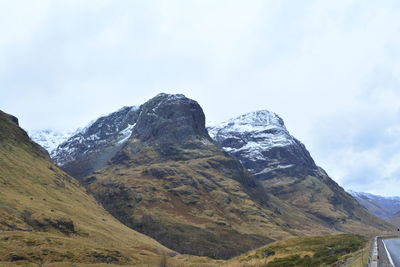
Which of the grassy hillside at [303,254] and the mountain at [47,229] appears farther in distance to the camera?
the mountain at [47,229]

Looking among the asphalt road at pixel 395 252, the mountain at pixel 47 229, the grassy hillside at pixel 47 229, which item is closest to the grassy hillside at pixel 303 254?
the asphalt road at pixel 395 252

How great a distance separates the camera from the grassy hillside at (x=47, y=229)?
75.6 m

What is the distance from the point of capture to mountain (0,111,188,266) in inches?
2970

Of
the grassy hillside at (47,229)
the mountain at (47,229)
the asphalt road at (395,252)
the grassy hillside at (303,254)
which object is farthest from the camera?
the grassy hillside at (47,229)

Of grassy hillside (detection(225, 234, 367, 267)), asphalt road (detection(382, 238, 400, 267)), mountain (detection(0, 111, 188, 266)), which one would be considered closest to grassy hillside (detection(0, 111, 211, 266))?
mountain (detection(0, 111, 188, 266))

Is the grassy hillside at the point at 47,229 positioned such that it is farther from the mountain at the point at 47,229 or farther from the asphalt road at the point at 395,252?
the asphalt road at the point at 395,252

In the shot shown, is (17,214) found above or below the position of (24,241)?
above

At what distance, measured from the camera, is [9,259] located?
219 ft

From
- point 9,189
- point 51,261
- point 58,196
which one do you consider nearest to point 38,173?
point 58,196

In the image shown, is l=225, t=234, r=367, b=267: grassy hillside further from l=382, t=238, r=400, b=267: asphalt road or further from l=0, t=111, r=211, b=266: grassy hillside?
l=0, t=111, r=211, b=266: grassy hillside

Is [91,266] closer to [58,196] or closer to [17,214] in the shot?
[17,214]

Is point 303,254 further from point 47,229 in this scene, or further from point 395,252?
point 47,229

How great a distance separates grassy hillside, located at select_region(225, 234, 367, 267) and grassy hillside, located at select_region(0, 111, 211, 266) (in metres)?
35.5

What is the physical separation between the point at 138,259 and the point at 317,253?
55.9m
